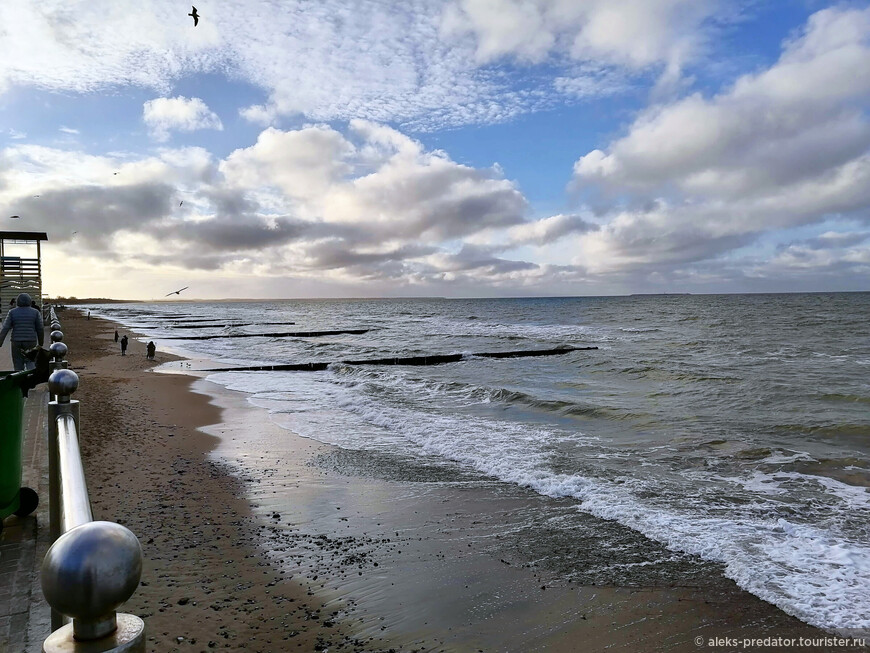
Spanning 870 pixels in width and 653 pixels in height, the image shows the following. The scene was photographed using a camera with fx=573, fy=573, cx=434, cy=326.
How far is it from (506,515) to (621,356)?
73.4 feet

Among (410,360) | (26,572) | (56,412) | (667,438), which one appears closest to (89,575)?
(56,412)

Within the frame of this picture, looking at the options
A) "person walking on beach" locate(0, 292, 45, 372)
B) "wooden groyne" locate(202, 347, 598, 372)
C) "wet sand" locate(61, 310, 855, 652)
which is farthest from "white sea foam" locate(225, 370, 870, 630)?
"wooden groyne" locate(202, 347, 598, 372)

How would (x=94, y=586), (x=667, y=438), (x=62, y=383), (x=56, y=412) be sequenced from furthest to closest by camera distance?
(x=667, y=438)
(x=62, y=383)
(x=56, y=412)
(x=94, y=586)

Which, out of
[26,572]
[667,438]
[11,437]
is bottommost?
[667,438]

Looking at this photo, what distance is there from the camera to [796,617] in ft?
15.6

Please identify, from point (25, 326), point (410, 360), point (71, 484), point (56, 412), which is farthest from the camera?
point (410, 360)

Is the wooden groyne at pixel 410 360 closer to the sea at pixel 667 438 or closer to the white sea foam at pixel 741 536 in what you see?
the sea at pixel 667 438

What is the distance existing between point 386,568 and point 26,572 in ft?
9.58

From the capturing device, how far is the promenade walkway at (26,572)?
3.37 metres

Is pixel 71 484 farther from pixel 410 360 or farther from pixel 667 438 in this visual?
pixel 410 360

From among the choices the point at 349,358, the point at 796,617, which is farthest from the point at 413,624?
the point at 349,358

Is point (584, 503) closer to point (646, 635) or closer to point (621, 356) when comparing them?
point (646, 635)

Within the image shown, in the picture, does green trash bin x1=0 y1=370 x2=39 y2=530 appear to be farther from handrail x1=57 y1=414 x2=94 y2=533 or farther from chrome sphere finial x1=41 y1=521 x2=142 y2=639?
chrome sphere finial x1=41 y1=521 x2=142 y2=639

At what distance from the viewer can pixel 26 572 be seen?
13.5 feet
